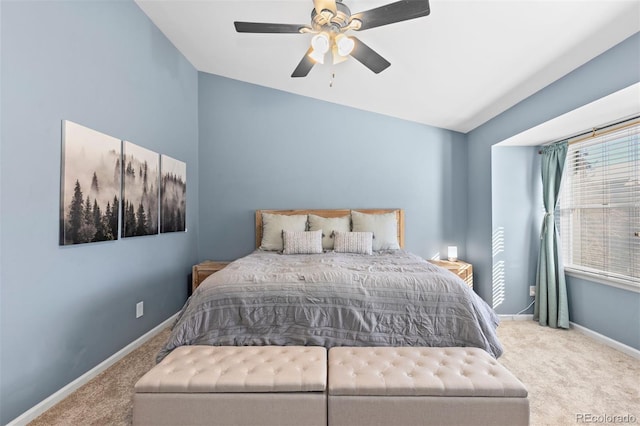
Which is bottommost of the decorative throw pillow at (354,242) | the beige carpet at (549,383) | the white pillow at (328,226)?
the beige carpet at (549,383)

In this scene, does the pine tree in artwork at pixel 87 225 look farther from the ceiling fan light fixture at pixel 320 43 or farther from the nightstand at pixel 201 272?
the ceiling fan light fixture at pixel 320 43

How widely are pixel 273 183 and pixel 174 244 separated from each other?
4.66 feet

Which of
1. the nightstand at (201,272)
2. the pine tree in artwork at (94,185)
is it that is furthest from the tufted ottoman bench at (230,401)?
the nightstand at (201,272)

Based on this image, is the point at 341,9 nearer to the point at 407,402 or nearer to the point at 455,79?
the point at 455,79

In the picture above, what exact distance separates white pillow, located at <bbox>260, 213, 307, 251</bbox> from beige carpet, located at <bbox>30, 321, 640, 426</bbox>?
145 centimetres

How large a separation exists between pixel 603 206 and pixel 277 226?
11.1ft

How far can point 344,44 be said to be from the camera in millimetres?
1977

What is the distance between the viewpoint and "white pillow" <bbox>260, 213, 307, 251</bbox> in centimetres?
350

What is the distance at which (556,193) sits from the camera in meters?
3.13

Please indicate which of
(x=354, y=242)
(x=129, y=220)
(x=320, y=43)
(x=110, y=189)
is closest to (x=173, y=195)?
(x=129, y=220)

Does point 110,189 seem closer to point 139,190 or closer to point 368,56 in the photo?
point 139,190

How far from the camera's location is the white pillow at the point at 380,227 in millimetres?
3480

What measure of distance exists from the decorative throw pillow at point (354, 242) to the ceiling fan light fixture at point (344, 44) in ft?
6.33

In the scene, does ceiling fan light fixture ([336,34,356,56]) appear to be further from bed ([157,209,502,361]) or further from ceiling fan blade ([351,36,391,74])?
bed ([157,209,502,361])
